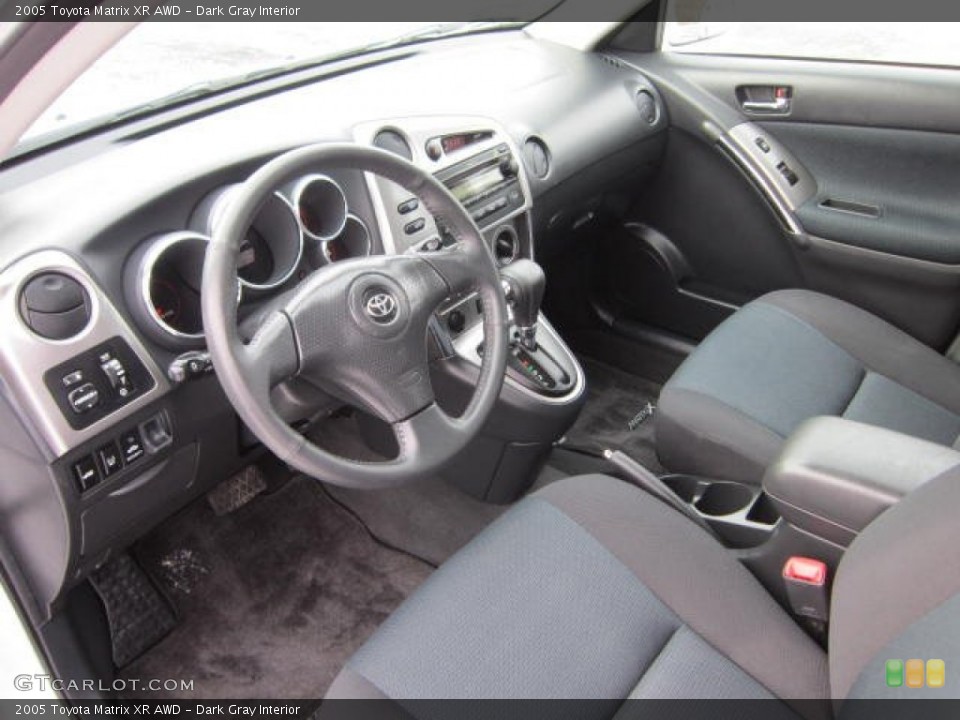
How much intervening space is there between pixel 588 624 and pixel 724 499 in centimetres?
52

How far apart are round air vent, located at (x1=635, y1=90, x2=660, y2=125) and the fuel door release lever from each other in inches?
8.4

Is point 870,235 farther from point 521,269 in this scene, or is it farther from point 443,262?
point 443,262

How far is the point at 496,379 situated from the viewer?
1293 millimetres

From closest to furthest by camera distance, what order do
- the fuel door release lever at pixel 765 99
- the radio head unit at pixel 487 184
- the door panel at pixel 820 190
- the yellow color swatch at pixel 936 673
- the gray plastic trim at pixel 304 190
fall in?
the yellow color swatch at pixel 936 673 < the gray plastic trim at pixel 304 190 < the radio head unit at pixel 487 184 < the door panel at pixel 820 190 < the fuel door release lever at pixel 765 99

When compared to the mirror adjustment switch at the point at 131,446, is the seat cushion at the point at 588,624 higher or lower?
lower

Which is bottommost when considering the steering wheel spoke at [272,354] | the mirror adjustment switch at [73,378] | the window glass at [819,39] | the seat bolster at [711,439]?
the seat bolster at [711,439]

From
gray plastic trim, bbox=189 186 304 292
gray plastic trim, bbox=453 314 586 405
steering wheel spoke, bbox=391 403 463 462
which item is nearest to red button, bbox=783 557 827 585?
steering wheel spoke, bbox=391 403 463 462

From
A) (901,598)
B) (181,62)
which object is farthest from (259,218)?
(901,598)

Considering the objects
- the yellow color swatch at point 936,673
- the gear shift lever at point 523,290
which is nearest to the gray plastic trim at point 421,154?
the gear shift lever at point 523,290

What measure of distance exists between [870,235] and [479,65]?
100 centimetres

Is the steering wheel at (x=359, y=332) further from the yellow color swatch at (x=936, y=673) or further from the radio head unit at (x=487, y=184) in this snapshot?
the yellow color swatch at (x=936, y=673)

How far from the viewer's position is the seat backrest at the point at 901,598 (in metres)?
0.87

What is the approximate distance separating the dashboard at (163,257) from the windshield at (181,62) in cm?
5

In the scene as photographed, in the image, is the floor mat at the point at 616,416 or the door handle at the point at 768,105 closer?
the door handle at the point at 768,105
